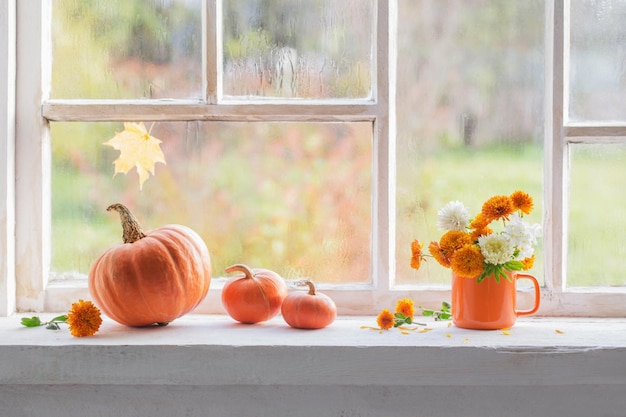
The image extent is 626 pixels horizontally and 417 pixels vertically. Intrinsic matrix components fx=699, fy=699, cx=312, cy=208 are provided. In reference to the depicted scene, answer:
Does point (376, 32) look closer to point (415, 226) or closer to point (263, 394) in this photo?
point (415, 226)

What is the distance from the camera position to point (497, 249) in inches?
45.2

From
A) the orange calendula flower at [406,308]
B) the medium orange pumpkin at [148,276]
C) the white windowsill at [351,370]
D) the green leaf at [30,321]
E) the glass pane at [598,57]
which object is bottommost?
the white windowsill at [351,370]

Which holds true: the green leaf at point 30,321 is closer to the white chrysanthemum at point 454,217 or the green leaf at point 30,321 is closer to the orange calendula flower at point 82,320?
the orange calendula flower at point 82,320

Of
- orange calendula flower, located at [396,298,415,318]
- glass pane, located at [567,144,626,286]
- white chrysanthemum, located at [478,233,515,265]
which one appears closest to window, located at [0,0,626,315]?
glass pane, located at [567,144,626,286]

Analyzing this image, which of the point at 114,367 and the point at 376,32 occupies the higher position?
the point at 376,32

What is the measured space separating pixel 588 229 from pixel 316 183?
54 centimetres

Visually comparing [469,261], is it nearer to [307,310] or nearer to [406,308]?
[406,308]

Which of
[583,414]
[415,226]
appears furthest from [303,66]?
[583,414]

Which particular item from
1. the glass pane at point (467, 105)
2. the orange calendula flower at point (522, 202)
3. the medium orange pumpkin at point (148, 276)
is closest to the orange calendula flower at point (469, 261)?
the orange calendula flower at point (522, 202)

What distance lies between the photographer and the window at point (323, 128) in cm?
136

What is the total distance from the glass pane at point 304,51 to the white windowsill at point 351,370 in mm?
510

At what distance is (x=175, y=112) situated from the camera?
135 centimetres

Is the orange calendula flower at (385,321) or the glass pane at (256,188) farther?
the glass pane at (256,188)

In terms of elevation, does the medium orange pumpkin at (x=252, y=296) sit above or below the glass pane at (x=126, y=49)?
below
